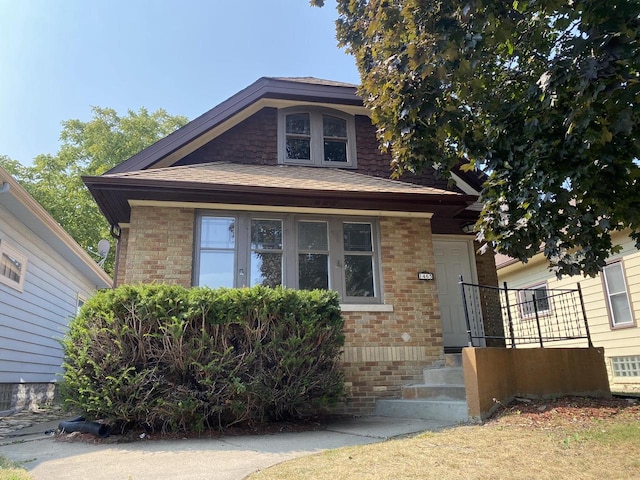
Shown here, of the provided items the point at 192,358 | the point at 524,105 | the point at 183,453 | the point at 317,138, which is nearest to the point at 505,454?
the point at 183,453

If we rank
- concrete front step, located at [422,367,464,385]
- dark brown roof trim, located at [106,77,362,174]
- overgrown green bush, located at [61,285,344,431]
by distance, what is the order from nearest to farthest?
overgrown green bush, located at [61,285,344,431] < concrete front step, located at [422,367,464,385] < dark brown roof trim, located at [106,77,362,174]

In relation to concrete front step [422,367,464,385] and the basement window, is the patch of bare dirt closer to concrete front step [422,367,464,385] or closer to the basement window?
concrete front step [422,367,464,385]

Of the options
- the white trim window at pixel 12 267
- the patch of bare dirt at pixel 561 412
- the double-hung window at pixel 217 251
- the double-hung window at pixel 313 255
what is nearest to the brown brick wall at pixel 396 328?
the double-hung window at pixel 313 255

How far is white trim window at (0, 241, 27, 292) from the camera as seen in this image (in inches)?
331

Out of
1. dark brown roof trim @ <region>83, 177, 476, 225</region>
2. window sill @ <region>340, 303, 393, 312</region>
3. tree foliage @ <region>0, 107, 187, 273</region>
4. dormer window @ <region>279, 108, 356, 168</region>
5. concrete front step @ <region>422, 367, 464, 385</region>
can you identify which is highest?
tree foliage @ <region>0, 107, 187, 273</region>

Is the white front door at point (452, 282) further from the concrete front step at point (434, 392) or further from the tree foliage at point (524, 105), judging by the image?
the tree foliage at point (524, 105)

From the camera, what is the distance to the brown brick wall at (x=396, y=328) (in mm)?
7254

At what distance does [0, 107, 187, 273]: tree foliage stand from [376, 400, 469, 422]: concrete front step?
20.1 m

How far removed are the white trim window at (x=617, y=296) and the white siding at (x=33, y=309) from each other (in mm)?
11481

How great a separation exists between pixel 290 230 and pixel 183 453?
4079 millimetres

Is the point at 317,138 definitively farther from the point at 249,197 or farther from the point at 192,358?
the point at 192,358

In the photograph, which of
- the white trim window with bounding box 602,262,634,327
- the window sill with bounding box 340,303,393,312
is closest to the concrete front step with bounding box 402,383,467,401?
the window sill with bounding box 340,303,393,312

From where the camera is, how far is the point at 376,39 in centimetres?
529

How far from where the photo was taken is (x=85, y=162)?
88.4 feet
